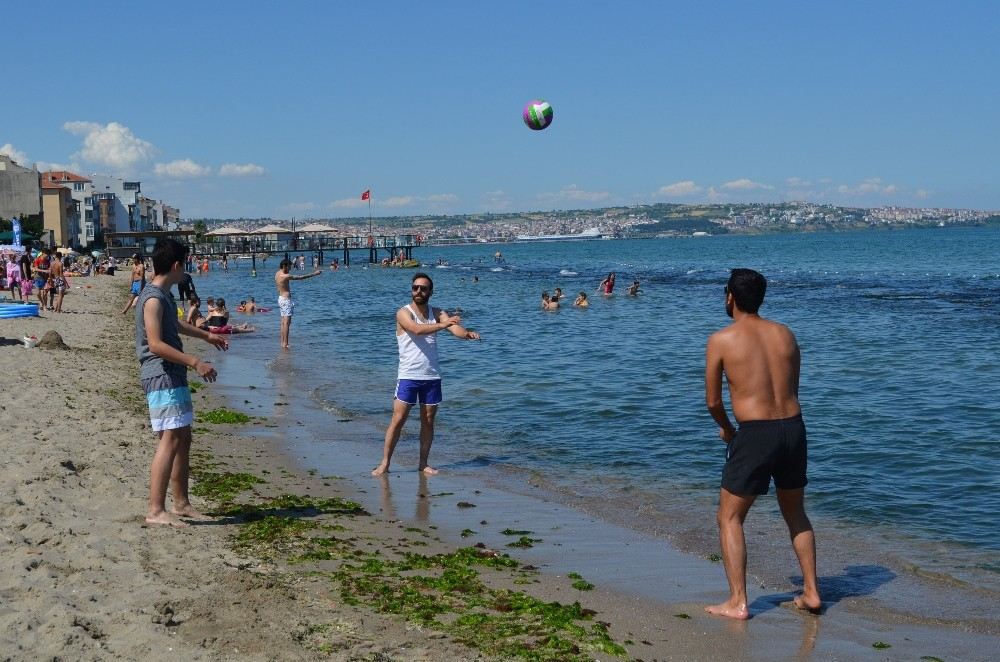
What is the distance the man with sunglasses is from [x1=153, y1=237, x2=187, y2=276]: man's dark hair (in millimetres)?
2357

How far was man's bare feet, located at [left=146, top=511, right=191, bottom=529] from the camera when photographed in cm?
641

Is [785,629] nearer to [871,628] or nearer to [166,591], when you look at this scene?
[871,628]

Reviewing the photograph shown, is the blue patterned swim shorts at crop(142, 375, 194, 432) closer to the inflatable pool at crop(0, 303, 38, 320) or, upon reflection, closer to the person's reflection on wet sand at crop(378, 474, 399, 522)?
the person's reflection on wet sand at crop(378, 474, 399, 522)

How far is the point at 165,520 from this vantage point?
21.1ft

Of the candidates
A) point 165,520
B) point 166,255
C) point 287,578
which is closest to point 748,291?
point 287,578

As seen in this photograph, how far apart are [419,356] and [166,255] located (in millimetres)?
2871

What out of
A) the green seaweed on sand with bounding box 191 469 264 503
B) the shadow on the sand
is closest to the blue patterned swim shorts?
the green seaweed on sand with bounding box 191 469 264 503

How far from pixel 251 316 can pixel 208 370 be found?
27.8 m

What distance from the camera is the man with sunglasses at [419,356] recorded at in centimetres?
843

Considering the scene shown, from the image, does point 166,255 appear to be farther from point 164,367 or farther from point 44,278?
point 44,278

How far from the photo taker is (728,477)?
5305 mm

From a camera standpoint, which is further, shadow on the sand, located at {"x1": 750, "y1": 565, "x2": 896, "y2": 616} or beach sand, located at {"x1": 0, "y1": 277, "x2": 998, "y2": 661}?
shadow on the sand, located at {"x1": 750, "y1": 565, "x2": 896, "y2": 616}

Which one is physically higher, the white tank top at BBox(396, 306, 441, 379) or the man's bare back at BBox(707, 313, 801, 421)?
the man's bare back at BBox(707, 313, 801, 421)

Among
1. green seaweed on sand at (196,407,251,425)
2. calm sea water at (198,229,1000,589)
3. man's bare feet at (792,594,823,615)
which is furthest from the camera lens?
green seaweed on sand at (196,407,251,425)
